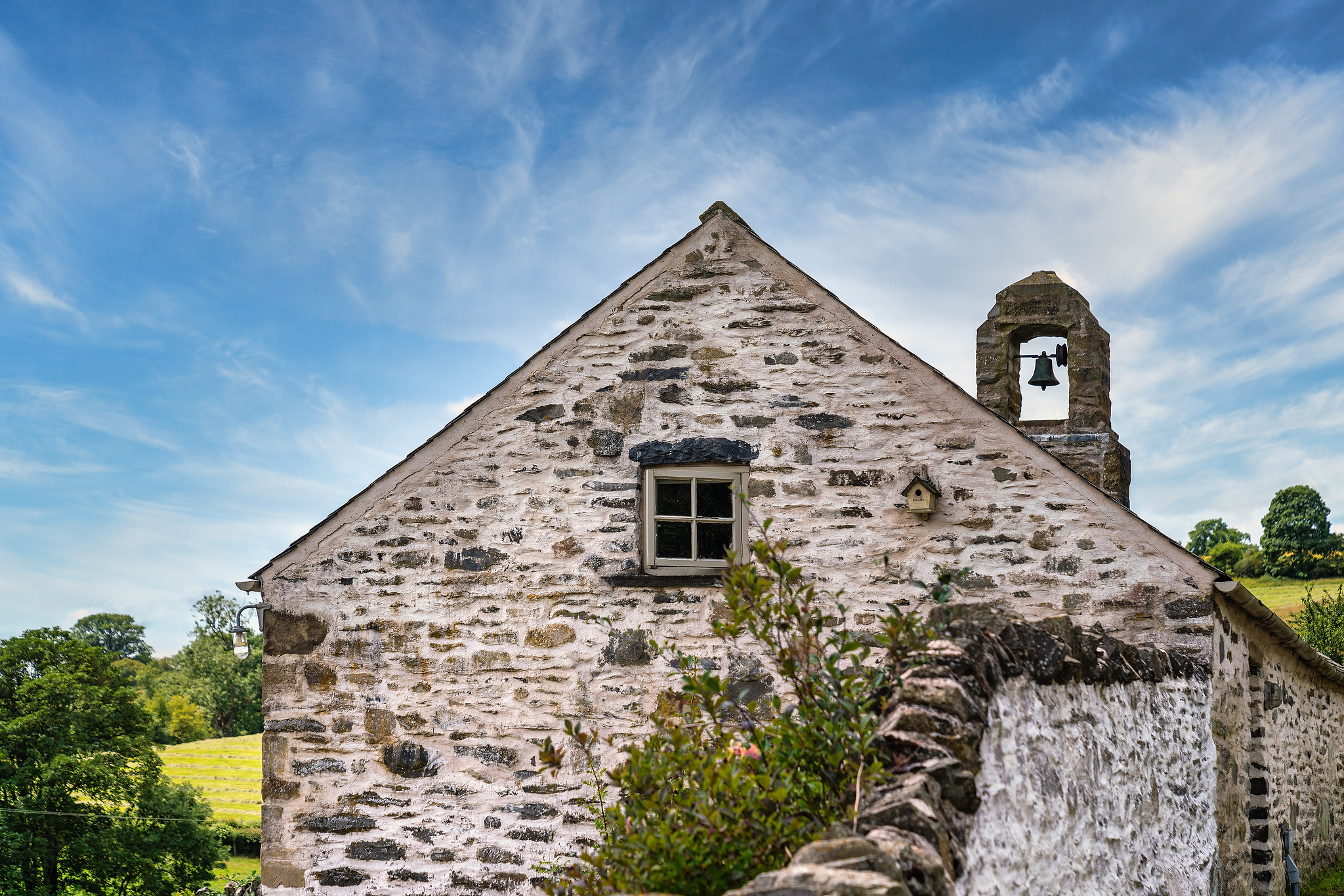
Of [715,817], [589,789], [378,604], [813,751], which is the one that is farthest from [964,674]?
[378,604]

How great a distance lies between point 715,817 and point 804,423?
4423mm

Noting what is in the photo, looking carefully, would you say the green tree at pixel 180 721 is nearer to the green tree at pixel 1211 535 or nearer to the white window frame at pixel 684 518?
the white window frame at pixel 684 518

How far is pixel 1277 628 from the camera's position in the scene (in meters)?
7.43

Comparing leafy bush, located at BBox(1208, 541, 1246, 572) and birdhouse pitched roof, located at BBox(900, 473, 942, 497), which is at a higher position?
birdhouse pitched roof, located at BBox(900, 473, 942, 497)

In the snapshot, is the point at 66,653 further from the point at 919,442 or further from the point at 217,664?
the point at 217,664

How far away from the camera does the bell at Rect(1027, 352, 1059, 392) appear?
9648 millimetres

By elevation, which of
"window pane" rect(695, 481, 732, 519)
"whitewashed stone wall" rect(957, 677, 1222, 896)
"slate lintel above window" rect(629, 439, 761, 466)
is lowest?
"whitewashed stone wall" rect(957, 677, 1222, 896)

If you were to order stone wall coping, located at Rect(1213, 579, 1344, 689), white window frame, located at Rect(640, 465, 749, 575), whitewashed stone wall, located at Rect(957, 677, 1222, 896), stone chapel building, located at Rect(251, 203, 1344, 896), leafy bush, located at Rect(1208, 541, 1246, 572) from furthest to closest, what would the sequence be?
leafy bush, located at Rect(1208, 541, 1246, 572)
white window frame, located at Rect(640, 465, 749, 575)
stone chapel building, located at Rect(251, 203, 1344, 896)
stone wall coping, located at Rect(1213, 579, 1344, 689)
whitewashed stone wall, located at Rect(957, 677, 1222, 896)

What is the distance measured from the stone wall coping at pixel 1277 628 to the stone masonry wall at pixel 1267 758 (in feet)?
0.29

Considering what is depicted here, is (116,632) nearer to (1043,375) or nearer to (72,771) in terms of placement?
(72,771)

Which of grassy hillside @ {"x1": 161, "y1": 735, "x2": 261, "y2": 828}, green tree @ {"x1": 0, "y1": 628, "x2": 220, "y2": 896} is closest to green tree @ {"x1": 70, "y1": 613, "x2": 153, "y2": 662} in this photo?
grassy hillside @ {"x1": 161, "y1": 735, "x2": 261, "y2": 828}

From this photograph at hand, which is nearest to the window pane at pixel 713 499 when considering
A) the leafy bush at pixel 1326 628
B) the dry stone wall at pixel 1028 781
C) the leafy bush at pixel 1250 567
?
the dry stone wall at pixel 1028 781

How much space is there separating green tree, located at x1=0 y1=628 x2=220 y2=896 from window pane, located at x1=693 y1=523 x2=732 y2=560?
720 inches

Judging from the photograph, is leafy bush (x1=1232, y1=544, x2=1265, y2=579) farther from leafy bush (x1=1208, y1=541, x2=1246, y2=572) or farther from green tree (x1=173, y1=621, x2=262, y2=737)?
green tree (x1=173, y1=621, x2=262, y2=737)
